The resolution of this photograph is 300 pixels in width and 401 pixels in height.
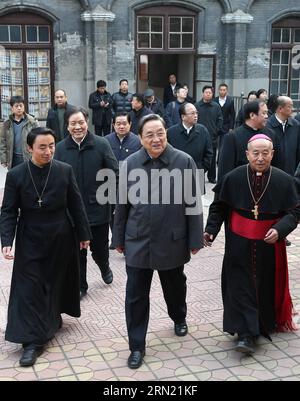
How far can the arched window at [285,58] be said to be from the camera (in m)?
16.5

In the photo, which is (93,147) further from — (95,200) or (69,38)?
(69,38)

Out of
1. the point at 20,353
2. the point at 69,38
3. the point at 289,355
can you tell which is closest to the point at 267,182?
the point at 289,355

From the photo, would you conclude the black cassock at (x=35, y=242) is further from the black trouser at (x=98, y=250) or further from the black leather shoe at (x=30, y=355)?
the black trouser at (x=98, y=250)

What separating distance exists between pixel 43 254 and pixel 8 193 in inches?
22.1

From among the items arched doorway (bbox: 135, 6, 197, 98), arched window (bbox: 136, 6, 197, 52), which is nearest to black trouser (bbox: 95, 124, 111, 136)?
arched doorway (bbox: 135, 6, 197, 98)

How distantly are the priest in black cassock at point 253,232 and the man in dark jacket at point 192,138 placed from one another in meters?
3.03

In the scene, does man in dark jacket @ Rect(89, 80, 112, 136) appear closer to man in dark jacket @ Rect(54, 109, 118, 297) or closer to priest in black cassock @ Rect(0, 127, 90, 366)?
man in dark jacket @ Rect(54, 109, 118, 297)

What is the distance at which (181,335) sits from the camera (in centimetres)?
524

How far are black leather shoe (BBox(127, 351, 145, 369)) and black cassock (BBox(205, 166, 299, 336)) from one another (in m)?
0.75

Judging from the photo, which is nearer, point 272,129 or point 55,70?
point 272,129

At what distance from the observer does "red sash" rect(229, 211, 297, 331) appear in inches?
192

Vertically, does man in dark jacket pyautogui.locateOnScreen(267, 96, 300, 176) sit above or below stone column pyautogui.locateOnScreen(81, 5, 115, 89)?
below

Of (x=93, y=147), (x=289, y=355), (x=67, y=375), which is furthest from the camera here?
(x=93, y=147)

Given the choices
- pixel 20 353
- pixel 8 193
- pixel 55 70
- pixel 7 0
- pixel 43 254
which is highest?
pixel 7 0
